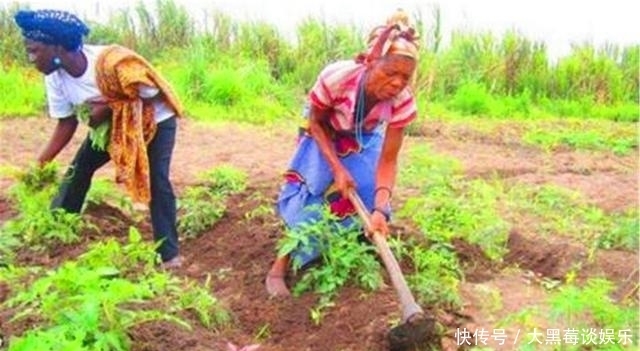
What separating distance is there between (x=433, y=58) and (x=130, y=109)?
6672 millimetres

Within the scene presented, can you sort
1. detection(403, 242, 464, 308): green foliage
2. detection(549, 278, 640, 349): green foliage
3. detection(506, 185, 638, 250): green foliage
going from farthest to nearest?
detection(506, 185, 638, 250): green foliage, detection(403, 242, 464, 308): green foliage, detection(549, 278, 640, 349): green foliage

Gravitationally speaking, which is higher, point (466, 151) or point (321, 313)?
point (321, 313)

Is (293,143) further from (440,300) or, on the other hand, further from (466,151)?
(440,300)

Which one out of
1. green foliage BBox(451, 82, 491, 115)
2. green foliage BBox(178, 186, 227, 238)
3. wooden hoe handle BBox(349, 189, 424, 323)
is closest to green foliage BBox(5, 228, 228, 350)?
wooden hoe handle BBox(349, 189, 424, 323)

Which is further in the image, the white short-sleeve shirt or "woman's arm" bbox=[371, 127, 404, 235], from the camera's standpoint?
the white short-sleeve shirt

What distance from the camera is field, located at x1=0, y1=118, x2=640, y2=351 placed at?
3875 mm

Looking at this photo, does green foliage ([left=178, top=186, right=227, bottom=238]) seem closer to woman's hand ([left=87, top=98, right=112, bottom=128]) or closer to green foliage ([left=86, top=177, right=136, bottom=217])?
green foliage ([left=86, top=177, right=136, bottom=217])

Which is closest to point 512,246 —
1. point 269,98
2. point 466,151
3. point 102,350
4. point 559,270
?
point 559,270

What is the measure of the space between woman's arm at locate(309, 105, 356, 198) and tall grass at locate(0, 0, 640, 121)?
585 cm

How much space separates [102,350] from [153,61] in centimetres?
809

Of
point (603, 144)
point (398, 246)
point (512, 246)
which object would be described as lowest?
point (603, 144)

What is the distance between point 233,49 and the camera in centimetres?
1145

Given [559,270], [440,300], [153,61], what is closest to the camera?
[440,300]

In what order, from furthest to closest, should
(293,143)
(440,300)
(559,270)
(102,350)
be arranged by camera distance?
(293,143) < (559,270) < (440,300) < (102,350)
